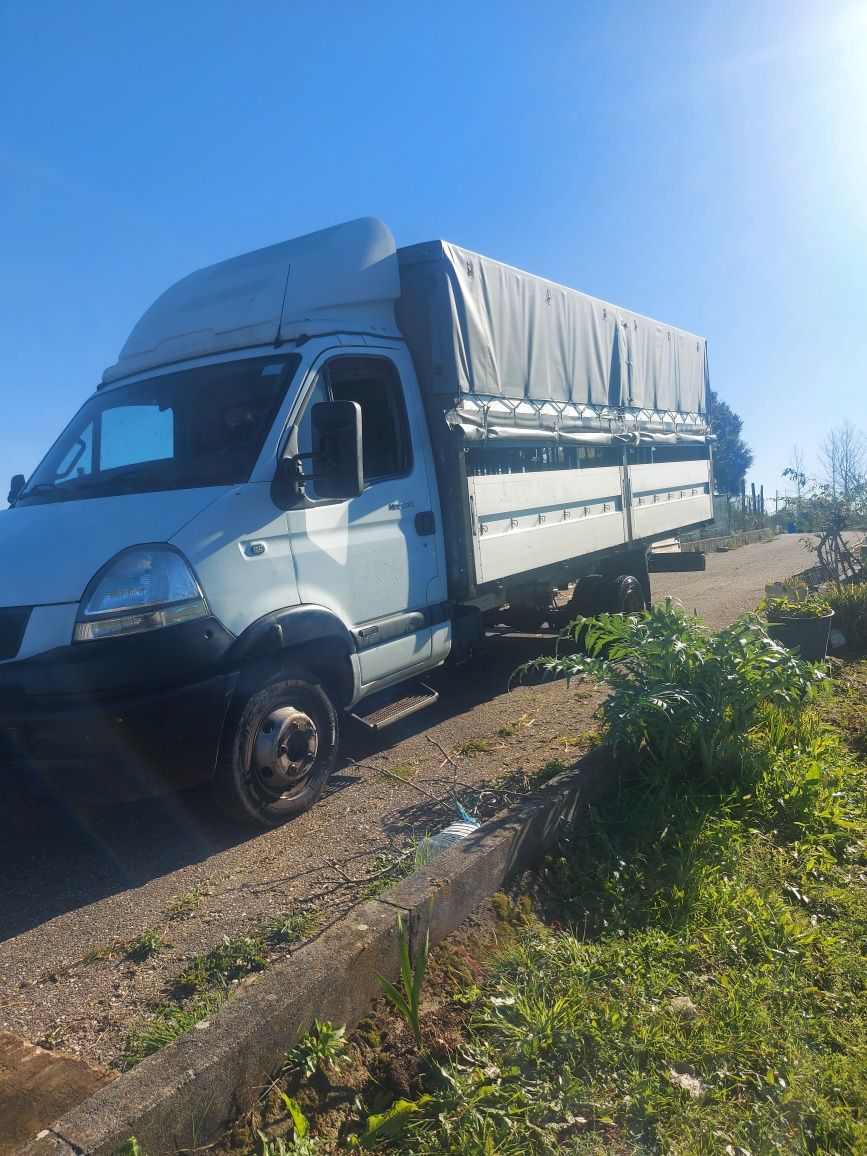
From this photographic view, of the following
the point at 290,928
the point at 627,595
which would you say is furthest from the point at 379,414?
the point at 627,595

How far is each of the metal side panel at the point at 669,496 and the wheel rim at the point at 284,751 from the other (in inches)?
197

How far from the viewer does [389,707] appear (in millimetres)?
5203

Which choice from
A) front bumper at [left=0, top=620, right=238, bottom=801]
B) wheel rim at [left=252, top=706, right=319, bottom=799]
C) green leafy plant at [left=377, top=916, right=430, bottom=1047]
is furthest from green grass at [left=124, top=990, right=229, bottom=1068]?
wheel rim at [left=252, top=706, right=319, bottom=799]

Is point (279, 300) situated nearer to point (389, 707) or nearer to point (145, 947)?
point (389, 707)

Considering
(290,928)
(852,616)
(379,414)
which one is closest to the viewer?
(290,928)

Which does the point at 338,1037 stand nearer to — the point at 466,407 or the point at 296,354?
the point at 296,354

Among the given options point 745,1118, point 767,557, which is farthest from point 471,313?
point 767,557

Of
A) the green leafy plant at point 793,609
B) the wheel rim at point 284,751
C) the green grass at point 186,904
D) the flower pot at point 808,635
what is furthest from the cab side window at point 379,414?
the flower pot at point 808,635

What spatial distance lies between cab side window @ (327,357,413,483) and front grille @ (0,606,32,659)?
2.04 metres

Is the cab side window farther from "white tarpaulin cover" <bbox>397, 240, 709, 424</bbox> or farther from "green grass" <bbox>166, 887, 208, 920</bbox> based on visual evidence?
"green grass" <bbox>166, 887, 208, 920</bbox>

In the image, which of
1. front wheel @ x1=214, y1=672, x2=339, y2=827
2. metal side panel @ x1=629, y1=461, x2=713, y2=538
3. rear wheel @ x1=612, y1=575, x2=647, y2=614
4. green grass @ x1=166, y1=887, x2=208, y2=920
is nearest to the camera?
green grass @ x1=166, y1=887, x2=208, y2=920

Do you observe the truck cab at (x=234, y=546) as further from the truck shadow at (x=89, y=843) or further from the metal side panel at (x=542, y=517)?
the metal side panel at (x=542, y=517)

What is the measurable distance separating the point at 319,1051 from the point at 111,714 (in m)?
1.80

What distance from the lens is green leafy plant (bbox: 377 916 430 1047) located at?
2.37 m
